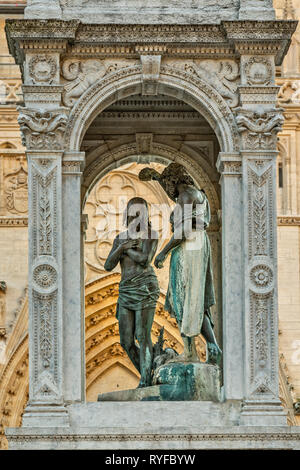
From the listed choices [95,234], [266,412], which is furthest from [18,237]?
[266,412]

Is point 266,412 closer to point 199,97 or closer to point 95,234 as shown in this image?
point 199,97

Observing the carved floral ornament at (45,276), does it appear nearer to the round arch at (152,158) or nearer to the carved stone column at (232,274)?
the carved stone column at (232,274)

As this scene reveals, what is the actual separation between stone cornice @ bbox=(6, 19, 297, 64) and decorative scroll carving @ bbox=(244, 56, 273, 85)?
10cm

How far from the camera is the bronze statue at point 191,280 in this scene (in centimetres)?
2556

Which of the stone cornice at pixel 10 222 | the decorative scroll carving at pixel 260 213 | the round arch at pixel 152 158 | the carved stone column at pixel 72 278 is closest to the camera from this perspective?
the carved stone column at pixel 72 278

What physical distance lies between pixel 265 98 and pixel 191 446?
13.4 feet

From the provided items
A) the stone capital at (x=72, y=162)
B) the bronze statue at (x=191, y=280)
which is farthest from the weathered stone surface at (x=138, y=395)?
the stone capital at (x=72, y=162)

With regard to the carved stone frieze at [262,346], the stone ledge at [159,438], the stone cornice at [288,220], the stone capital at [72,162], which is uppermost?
the stone cornice at [288,220]

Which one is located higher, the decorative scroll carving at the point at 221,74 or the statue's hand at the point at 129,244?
the decorative scroll carving at the point at 221,74

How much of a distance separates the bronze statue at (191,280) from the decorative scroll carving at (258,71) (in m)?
1.98

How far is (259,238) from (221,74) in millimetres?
1945

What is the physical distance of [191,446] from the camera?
23.4 m

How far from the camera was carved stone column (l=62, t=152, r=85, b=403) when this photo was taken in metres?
24.2

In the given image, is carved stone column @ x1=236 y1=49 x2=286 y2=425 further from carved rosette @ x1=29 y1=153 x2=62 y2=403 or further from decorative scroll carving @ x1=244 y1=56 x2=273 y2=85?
carved rosette @ x1=29 y1=153 x2=62 y2=403
